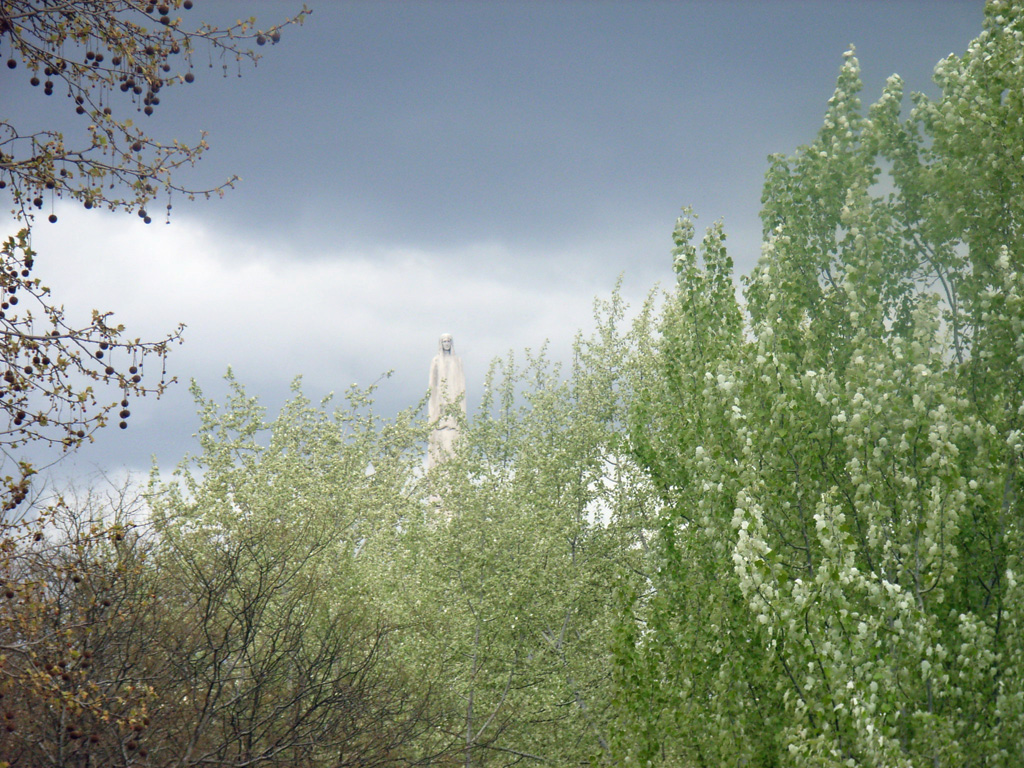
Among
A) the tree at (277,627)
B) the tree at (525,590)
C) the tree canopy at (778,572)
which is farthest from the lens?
the tree at (525,590)

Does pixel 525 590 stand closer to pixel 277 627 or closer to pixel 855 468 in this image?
pixel 277 627

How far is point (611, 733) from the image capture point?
9.81 m

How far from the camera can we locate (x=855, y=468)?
26.0ft

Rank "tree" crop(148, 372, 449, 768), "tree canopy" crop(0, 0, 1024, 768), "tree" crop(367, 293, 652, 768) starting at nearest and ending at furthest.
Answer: "tree canopy" crop(0, 0, 1024, 768) < "tree" crop(148, 372, 449, 768) < "tree" crop(367, 293, 652, 768)

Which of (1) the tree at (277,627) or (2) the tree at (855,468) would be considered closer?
(2) the tree at (855,468)

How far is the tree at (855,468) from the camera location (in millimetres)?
7133

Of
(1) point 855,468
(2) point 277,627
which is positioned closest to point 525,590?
(2) point 277,627

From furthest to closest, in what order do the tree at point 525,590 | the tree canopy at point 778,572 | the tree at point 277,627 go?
the tree at point 525,590, the tree at point 277,627, the tree canopy at point 778,572

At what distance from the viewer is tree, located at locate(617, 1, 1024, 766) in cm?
713

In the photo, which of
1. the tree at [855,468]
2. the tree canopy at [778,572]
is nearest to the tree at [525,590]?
the tree canopy at [778,572]

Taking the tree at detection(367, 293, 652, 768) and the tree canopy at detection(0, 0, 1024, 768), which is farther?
the tree at detection(367, 293, 652, 768)

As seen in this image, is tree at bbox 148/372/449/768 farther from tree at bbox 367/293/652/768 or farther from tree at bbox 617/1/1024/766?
tree at bbox 617/1/1024/766

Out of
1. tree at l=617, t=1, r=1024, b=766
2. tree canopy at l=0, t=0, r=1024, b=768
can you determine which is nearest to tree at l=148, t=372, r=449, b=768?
tree canopy at l=0, t=0, r=1024, b=768

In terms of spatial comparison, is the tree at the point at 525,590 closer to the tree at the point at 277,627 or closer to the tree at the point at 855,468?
the tree at the point at 277,627
